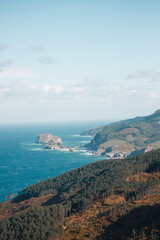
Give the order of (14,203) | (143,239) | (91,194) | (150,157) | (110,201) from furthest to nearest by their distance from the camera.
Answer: (150,157), (14,203), (91,194), (110,201), (143,239)

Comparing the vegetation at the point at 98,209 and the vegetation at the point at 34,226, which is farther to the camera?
the vegetation at the point at 98,209

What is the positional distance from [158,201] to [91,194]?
42.7 m

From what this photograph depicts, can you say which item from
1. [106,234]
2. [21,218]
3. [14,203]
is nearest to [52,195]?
[14,203]

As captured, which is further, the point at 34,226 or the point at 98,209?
the point at 98,209

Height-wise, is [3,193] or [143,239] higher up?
[143,239]

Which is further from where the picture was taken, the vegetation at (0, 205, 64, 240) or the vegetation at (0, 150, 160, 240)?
the vegetation at (0, 150, 160, 240)

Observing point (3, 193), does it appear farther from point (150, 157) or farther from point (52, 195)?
point (150, 157)

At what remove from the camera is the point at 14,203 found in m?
161

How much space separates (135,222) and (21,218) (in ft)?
169

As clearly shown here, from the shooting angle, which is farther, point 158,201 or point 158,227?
point 158,201

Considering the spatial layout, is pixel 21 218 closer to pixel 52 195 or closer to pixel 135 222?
pixel 135 222

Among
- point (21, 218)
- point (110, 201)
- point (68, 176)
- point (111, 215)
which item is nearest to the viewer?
point (21, 218)

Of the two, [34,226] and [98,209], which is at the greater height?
[34,226]

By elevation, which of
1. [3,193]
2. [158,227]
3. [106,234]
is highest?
[158,227]
